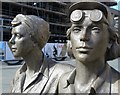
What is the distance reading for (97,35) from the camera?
1049 mm

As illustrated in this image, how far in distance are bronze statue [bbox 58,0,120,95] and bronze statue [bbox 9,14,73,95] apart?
26cm

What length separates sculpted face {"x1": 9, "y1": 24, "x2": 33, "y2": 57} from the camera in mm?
1395

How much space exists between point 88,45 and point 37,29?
0.46 m

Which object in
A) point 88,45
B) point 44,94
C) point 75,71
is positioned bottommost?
point 44,94

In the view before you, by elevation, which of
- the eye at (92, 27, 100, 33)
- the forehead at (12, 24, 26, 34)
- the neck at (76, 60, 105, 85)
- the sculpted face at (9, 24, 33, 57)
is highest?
the eye at (92, 27, 100, 33)

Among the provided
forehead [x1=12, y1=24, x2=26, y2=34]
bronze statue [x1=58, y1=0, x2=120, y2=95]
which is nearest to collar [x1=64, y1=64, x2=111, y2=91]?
bronze statue [x1=58, y1=0, x2=120, y2=95]

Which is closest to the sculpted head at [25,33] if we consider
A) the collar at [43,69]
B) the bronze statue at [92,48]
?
the collar at [43,69]

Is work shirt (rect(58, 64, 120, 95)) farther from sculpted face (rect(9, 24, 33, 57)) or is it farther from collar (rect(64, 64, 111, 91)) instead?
sculpted face (rect(9, 24, 33, 57))

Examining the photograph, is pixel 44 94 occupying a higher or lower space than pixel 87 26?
lower

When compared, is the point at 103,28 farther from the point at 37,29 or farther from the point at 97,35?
the point at 37,29

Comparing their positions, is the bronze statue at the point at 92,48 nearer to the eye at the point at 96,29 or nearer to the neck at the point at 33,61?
the eye at the point at 96,29

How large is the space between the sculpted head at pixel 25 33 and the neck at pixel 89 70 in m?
0.39

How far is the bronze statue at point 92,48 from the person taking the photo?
1.05 meters

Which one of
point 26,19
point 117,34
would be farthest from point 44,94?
point 117,34
